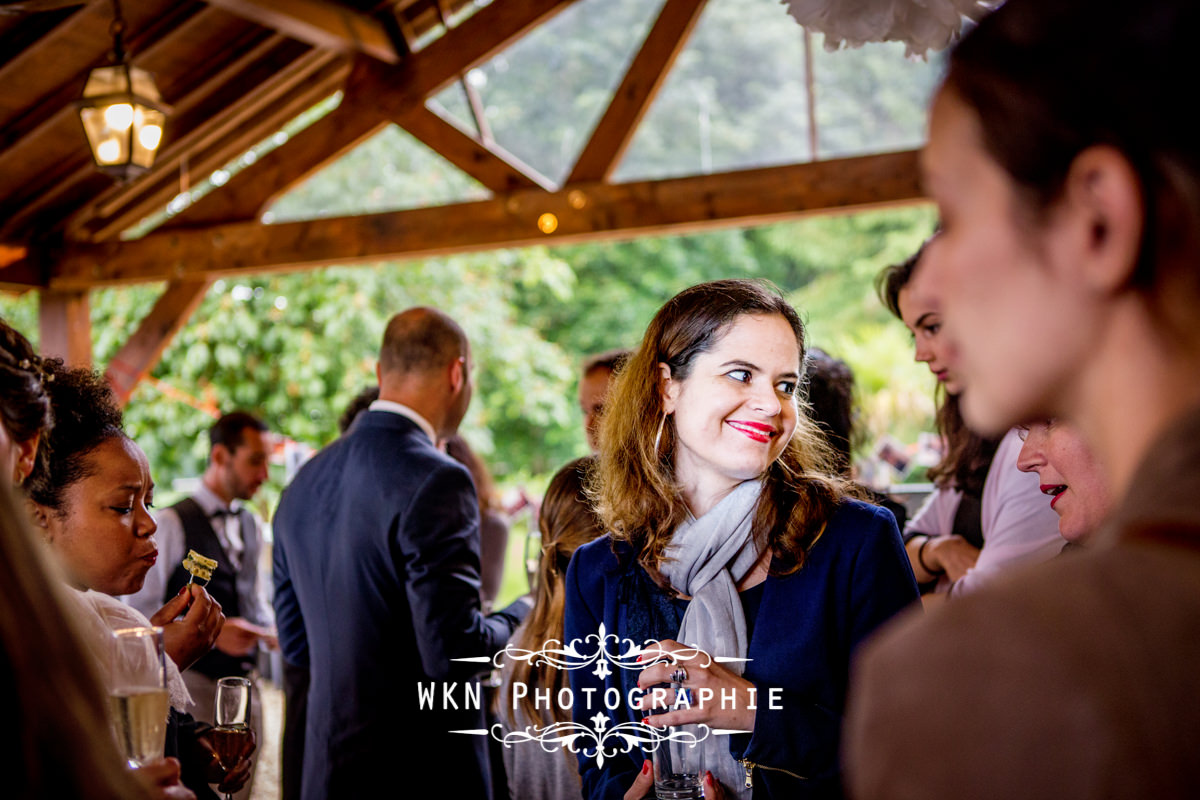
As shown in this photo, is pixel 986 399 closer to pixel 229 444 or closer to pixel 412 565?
pixel 412 565

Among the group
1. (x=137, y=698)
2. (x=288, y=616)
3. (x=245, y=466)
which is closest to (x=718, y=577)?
(x=137, y=698)

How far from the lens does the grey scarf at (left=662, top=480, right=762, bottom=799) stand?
1697 millimetres

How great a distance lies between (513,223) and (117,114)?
2234 mm

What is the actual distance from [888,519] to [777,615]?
26cm

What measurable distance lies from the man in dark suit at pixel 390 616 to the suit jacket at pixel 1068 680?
2148 mm

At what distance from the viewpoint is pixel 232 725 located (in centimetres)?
175

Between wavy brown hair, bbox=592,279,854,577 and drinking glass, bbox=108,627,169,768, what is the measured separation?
95 cm

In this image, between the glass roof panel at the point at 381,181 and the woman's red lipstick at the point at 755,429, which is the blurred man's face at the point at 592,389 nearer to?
the woman's red lipstick at the point at 755,429

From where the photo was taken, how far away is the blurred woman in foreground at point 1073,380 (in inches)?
20.6

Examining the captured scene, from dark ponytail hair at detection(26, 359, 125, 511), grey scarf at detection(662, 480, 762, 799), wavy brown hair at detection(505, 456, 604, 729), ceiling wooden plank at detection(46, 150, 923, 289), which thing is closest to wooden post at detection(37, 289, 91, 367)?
ceiling wooden plank at detection(46, 150, 923, 289)

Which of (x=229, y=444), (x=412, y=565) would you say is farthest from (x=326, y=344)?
(x=412, y=565)

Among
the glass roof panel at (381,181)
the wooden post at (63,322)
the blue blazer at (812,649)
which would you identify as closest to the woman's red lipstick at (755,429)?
the blue blazer at (812,649)

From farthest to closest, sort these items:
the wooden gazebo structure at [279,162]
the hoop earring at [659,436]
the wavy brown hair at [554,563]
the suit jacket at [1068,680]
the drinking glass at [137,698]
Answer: the wooden gazebo structure at [279,162] < the wavy brown hair at [554,563] < the hoop earring at [659,436] < the drinking glass at [137,698] < the suit jacket at [1068,680]

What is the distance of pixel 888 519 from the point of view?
1.79 meters
